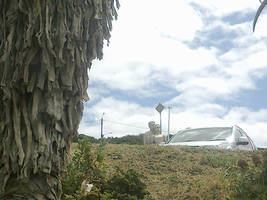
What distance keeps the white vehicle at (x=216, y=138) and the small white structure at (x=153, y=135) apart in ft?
9.49

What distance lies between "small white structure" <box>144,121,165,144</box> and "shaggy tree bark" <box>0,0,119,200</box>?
12752mm

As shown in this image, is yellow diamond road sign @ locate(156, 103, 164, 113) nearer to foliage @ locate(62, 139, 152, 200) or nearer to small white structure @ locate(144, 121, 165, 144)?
small white structure @ locate(144, 121, 165, 144)

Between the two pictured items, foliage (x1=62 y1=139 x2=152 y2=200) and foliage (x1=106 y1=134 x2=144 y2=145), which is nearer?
foliage (x1=62 y1=139 x2=152 y2=200)

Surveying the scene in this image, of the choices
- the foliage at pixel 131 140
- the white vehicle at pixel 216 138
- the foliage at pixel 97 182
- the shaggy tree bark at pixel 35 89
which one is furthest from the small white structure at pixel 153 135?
the shaggy tree bark at pixel 35 89

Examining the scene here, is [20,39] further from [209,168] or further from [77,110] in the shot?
[209,168]

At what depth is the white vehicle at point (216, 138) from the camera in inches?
466

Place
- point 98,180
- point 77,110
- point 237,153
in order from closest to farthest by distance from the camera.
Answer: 1. point 77,110
2. point 98,180
3. point 237,153

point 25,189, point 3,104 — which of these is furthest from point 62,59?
point 25,189

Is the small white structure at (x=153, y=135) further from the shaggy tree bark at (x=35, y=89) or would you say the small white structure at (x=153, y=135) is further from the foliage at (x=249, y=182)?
the shaggy tree bark at (x=35, y=89)

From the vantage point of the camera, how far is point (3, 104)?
3639 millimetres

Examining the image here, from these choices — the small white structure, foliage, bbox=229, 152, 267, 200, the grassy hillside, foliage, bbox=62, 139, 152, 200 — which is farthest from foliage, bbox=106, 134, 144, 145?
foliage, bbox=62, 139, 152, 200

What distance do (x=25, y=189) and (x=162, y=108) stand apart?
14.9 meters

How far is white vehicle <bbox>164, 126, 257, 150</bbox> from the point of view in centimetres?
1184

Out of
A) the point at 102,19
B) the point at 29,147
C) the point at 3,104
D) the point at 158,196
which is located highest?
the point at 102,19
